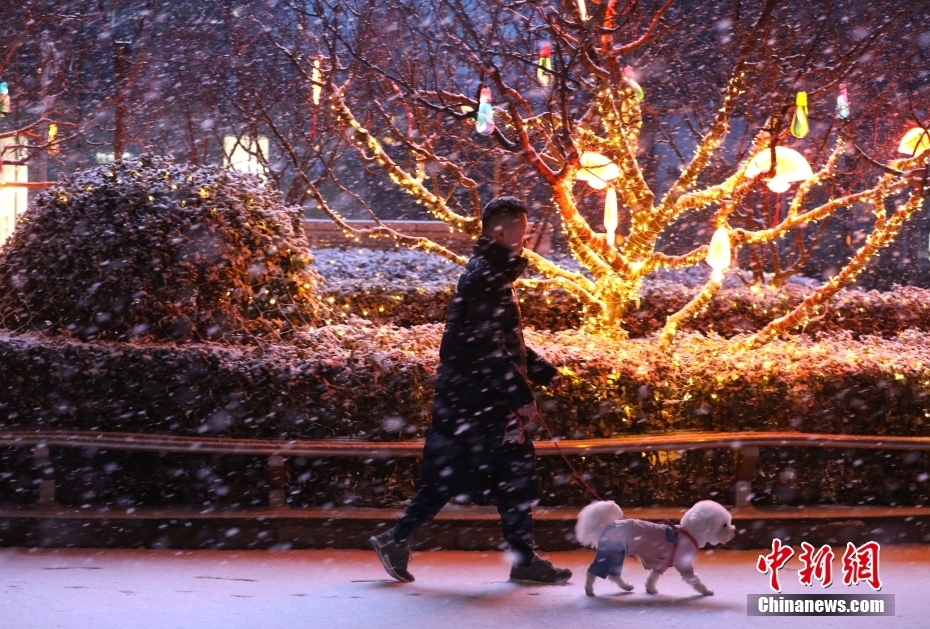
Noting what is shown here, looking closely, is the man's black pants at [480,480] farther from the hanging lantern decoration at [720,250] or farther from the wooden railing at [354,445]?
the hanging lantern decoration at [720,250]

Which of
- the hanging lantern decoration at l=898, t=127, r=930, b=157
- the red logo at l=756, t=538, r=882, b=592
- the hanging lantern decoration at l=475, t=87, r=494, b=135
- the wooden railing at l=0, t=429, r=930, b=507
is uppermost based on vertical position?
the hanging lantern decoration at l=898, t=127, r=930, b=157

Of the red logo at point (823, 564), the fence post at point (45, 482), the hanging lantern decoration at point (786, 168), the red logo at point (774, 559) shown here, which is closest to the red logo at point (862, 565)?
the red logo at point (823, 564)

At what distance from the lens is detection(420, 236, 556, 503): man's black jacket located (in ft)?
18.2

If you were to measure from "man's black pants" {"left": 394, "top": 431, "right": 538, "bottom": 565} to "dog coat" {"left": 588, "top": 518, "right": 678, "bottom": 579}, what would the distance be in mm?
501

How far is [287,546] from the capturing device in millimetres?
6734

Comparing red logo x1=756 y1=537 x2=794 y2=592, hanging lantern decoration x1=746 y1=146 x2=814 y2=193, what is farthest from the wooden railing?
hanging lantern decoration x1=746 y1=146 x2=814 y2=193

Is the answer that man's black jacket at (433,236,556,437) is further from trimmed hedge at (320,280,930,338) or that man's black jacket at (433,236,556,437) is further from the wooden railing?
trimmed hedge at (320,280,930,338)

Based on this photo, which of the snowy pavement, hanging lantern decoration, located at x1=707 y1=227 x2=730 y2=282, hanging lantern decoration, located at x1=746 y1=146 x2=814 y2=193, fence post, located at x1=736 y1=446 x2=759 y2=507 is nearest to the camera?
the snowy pavement

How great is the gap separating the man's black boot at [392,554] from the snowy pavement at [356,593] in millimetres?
94

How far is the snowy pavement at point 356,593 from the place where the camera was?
5.20 metres

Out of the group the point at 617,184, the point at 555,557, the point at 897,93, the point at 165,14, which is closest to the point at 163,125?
the point at 165,14

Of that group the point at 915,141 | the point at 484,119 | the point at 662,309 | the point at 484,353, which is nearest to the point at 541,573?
the point at 484,353

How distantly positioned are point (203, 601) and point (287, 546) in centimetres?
121

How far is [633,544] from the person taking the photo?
5320mm
